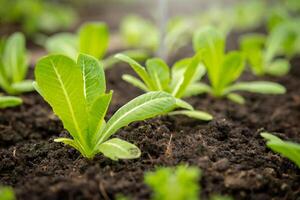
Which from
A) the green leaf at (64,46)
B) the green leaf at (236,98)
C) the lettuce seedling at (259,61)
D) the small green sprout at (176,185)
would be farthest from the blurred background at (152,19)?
the small green sprout at (176,185)

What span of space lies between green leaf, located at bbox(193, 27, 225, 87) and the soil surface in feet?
0.71

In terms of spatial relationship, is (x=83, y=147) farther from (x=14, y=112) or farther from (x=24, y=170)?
(x=14, y=112)

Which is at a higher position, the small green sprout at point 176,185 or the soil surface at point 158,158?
the small green sprout at point 176,185

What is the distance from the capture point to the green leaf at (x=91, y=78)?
1572 millimetres

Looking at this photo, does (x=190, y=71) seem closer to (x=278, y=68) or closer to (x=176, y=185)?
(x=176, y=185)

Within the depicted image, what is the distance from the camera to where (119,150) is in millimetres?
1419

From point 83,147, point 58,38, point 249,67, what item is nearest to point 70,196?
point 83,147

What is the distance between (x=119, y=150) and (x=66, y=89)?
31 cm

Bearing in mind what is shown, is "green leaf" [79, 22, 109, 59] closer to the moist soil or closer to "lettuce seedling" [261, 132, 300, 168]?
the moist soil

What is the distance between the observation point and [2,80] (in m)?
2.30

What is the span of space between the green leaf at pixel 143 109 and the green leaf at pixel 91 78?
0.44 feet

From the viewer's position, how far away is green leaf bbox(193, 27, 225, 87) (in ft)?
7.18

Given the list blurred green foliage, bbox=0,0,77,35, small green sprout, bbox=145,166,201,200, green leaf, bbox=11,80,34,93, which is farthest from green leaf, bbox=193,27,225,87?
blurred green foliage, bbox=0,0,77,35

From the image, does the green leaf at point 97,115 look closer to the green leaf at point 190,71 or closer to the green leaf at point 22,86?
the green leaf at point 190,71
